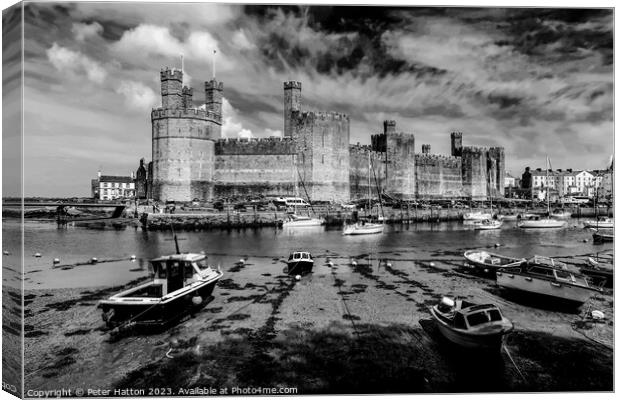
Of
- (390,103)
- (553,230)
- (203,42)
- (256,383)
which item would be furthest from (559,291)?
(553,230)

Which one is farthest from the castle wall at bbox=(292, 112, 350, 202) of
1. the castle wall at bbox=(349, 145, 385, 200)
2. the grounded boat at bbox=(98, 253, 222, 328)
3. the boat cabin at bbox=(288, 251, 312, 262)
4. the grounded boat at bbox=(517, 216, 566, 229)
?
the grounded boat at bbox=(98, 253, 222, 328)

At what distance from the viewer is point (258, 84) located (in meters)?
5.52

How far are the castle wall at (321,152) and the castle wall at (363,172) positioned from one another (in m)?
2.12

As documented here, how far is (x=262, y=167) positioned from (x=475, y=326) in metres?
18.9

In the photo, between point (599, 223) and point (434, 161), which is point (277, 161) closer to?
point (434, 161)

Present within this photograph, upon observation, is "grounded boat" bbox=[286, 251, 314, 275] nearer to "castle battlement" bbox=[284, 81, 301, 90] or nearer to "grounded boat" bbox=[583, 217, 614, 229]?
"castle battlement" bbox=[284, 81, 301, 90]

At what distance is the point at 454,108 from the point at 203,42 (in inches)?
123

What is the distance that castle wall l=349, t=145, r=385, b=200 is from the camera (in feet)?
83.4

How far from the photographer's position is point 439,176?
31406 millimetres

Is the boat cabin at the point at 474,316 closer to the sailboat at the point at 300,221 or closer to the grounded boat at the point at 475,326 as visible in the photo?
the grounded boat at the point at 475,326

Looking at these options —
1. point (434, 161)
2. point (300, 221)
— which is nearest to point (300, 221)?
point (300, 221)

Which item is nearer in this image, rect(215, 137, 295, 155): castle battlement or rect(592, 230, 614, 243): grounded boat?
rect(592, 230, 614, 243): grounded boat

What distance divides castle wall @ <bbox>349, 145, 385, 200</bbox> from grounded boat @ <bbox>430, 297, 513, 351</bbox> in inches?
759

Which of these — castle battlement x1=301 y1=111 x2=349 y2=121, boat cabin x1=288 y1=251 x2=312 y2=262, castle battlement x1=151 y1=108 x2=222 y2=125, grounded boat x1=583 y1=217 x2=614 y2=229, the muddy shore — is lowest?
the muddy shore
